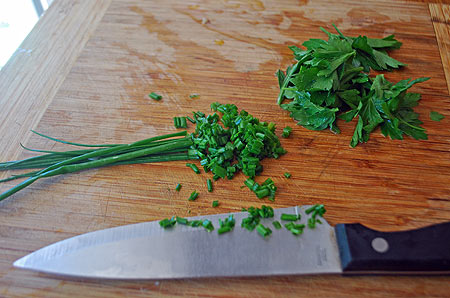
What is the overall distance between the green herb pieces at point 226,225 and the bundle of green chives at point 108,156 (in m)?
0.39

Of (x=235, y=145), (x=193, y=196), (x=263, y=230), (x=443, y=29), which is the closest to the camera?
(x=263, y=230)

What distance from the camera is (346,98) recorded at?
1.89 metres

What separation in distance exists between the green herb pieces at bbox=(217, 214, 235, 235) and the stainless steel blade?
2 centimetres

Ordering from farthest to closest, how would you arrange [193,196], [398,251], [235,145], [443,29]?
[443,29] < [235,145] < [193,196] < [398,251]

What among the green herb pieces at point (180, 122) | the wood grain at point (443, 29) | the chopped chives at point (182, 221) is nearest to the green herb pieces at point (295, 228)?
the chopped chives at point (182, 221)

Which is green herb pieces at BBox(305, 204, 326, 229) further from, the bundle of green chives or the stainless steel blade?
the bundle of green chives

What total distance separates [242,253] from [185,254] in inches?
8.4

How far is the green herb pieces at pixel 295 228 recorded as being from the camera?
1.48 meters

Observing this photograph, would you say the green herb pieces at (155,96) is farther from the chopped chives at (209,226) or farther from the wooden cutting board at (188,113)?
the chopped chives at (209,226)

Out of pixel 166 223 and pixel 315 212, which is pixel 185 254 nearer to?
pixel 166 223

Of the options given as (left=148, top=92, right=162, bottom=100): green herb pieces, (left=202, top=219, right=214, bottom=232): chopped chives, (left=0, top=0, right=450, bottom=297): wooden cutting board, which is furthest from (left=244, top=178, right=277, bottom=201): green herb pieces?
(left=148, top=92, right=162, bottom=100): green herb pieces

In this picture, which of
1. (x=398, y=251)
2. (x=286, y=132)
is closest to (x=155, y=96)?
(x=286, y=132)

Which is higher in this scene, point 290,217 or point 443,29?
point 443,29

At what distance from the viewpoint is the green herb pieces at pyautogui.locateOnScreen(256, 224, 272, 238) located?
1480mm
